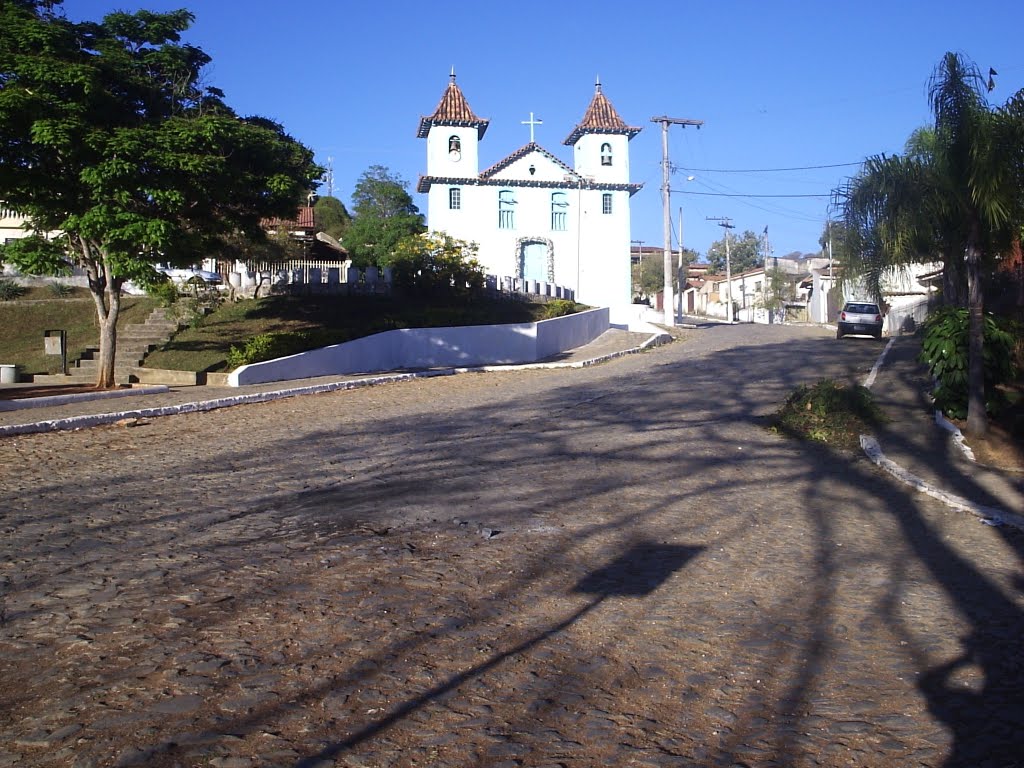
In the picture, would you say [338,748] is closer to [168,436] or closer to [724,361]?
[168,436]

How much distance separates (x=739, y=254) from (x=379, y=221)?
81105 millimetres

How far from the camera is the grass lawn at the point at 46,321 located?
25.0 m

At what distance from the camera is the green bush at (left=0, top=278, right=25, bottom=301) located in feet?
100

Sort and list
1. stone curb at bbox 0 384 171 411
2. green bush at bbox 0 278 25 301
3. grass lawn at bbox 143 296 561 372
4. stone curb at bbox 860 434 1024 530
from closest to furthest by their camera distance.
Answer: stone curb at bbox 860 434 1024 530, stone curb at bbox 0 384 171 411, grass lawn at bbox 143 296 561 372, green bush at bbox 0 278 25 301

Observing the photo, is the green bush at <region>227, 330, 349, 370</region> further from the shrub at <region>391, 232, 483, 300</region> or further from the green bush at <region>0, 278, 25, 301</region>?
the green bush at <region>0, 278, 25, 301</region>

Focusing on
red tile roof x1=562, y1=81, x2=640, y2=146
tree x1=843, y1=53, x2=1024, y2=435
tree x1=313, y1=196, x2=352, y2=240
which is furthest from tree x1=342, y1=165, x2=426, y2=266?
tree x1=843, y1=53, x2=1024, y2=435

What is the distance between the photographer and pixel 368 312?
1192 inches

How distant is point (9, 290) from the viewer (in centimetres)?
3067

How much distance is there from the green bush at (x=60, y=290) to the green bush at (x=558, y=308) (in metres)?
16.6

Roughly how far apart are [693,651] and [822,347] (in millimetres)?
25719

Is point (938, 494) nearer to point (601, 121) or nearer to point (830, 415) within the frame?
point (830, 415)

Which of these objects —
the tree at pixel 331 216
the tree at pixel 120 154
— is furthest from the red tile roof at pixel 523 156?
the tree at pixel 120 154

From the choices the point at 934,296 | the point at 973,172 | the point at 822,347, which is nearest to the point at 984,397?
the point at 973,172

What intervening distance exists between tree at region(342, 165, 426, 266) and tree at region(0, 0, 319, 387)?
58.8 ft
